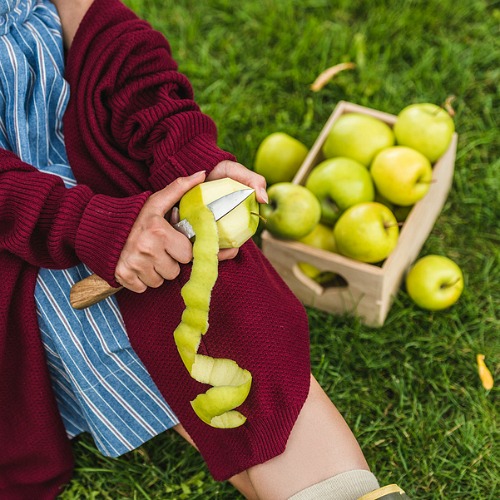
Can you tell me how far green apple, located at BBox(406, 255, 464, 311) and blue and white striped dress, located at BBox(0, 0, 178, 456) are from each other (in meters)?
0.73

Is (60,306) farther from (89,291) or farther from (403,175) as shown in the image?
(403,175)

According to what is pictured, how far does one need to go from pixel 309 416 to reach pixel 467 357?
630 millimetres

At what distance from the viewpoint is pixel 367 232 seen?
1661 millimetres

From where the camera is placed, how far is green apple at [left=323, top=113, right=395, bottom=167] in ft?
6.07

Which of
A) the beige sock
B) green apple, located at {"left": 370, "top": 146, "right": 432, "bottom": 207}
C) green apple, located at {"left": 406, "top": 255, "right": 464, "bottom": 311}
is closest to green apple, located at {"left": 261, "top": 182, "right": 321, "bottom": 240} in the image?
green apple, located at {"left": 370, "top": 146, "right": 432, "bottom": 207}

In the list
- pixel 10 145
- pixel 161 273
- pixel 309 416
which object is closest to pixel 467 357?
pixel 309 416

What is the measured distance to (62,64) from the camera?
1.45 metres

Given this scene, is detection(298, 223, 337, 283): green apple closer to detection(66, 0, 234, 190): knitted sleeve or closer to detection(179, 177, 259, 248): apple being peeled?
detection(66, 0, 234, 190): knitted sleeve

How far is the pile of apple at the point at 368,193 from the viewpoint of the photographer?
1698 mm

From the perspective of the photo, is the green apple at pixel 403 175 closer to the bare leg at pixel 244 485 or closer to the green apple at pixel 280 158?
the green apple at pixel 280 158

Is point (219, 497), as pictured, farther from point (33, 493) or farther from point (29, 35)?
point (29, 35)

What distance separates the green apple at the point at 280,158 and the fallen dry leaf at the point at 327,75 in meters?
0.38

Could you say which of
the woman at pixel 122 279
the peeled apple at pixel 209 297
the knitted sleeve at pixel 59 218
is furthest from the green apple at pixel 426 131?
the knitted sleeve at pixel 59 218

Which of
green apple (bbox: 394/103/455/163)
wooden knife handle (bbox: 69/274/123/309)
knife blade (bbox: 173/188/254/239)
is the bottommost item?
wooden knife handle (bbox: 69/274/123/309)
